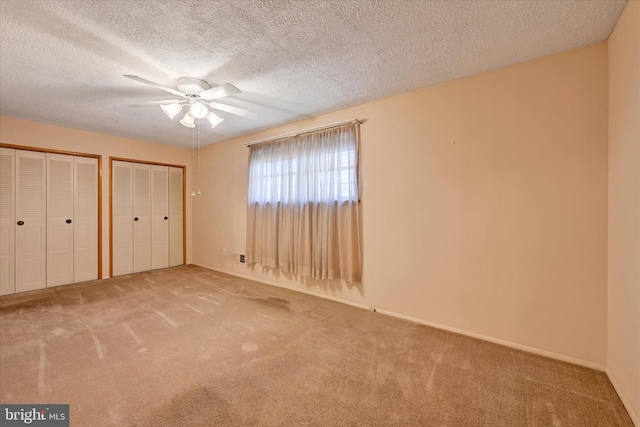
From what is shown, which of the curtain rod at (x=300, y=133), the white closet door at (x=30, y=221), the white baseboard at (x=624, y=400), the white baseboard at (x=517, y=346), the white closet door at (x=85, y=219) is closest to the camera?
the white baseboard at (x=624, y=400)

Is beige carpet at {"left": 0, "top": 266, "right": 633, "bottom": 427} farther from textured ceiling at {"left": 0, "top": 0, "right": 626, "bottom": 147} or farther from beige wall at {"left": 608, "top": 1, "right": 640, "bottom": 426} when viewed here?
textured ceiling at {"left": 0, "top": 0, "right": 626, "bottom": 147}

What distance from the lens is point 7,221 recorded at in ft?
11.7

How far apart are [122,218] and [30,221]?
108 cm

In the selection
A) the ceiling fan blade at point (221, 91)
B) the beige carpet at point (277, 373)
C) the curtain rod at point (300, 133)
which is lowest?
the beige carpet at point (277, 373)

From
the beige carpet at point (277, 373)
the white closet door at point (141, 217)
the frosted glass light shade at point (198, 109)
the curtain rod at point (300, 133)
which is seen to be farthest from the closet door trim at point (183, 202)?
the frosted glass light shade at point (198, 109)

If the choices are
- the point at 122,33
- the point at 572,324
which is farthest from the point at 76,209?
the point at 572,324

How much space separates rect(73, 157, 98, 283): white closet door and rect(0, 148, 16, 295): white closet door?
0.64 m

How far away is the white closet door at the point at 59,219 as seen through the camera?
3900 millimetres

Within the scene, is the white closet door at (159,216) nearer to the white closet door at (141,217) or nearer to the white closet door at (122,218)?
the white closet door at (141,217)

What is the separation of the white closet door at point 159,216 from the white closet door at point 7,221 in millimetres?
1716

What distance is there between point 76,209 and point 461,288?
5495 mm

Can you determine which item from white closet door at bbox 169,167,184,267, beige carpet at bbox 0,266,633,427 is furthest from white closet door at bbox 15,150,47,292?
white closet door at bbox 169,167,184,267

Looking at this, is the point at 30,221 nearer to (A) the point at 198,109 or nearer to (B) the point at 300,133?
(A) the point at 198,109

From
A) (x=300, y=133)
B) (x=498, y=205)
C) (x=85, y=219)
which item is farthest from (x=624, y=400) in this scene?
(x=85, y=219)
